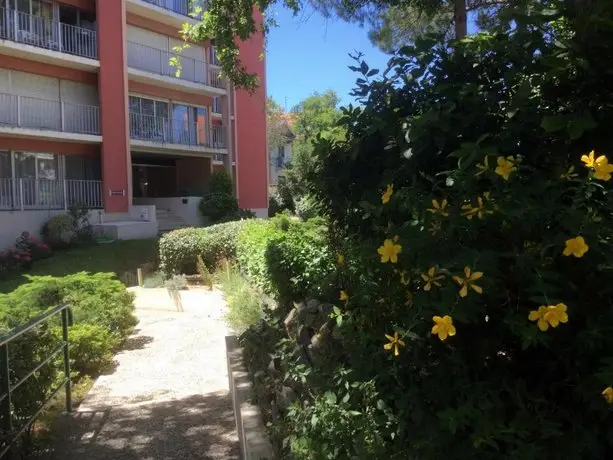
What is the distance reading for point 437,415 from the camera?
6.22 ft

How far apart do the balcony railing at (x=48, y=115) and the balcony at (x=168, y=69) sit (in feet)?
9.00

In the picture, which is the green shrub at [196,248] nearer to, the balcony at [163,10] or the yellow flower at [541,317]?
the balcony at [163,10]

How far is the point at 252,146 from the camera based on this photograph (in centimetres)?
3077

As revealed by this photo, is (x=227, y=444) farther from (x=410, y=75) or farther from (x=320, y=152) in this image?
(x=410, y=75)

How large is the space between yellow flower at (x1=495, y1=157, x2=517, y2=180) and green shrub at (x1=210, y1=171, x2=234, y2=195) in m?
25.3

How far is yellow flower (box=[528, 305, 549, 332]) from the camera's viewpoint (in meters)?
1.61

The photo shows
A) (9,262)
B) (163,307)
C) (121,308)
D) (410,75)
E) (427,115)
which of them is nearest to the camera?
(427,115)

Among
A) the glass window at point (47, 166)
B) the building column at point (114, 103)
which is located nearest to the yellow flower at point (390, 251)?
the glass window at point (47, 166)

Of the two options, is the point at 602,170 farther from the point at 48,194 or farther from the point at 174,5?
the point at 174,5

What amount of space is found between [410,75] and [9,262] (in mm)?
18544

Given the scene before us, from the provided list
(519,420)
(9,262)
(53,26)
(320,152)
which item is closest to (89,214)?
(9,262)

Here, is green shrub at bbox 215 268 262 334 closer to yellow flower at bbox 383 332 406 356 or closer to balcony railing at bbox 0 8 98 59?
yellow flower at bbox 383 332 406 356

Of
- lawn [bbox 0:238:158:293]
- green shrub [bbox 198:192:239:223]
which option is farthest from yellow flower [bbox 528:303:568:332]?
green shrub [bbox 198:192:239:223]

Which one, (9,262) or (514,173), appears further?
(9,262)
